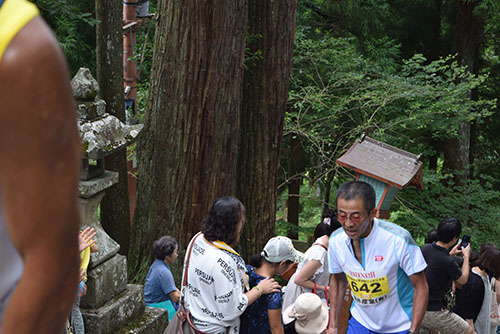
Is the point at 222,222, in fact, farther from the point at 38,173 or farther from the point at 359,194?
the point at 38,173

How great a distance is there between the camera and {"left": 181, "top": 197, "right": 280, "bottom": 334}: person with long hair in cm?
349

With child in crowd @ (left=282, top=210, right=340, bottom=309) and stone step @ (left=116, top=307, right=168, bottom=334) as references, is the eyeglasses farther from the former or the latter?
stone step @ (left=116, top=307, right=168, bottom=334)

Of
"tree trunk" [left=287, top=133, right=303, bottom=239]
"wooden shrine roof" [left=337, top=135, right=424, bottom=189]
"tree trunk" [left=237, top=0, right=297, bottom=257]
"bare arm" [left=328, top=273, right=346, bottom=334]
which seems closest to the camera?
"bare arm" [left=328, top=273, right=346, bottom=334]

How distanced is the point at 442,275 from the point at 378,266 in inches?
63.8

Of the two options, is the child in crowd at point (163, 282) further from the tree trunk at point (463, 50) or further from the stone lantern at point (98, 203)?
the tree trunk at point (463, 50)

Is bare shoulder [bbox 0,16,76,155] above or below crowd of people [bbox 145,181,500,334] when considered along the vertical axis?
above

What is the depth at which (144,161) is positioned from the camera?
6.39 metres

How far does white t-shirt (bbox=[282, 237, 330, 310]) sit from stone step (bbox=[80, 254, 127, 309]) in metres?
1.57

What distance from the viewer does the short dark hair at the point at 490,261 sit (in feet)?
19.6

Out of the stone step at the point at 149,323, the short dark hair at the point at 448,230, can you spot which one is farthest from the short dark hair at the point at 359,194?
the stone step at the point at 149,323

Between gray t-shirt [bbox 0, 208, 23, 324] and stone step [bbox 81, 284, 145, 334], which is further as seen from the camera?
stone step [bbox 81, 284, 145, 334]

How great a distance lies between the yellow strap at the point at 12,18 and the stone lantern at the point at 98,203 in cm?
307

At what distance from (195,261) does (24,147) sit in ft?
9.41

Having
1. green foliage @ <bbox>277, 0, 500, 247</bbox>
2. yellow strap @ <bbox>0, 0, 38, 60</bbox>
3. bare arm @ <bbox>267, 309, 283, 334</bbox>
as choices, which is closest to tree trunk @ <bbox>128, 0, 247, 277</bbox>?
bare arm @ <bbox>267, 309, 283, 334</bbox>
